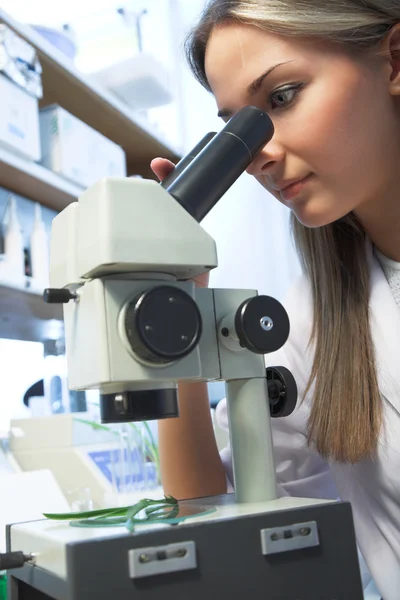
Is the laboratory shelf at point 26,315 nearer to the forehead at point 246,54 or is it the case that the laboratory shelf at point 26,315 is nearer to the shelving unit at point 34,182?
the shelving unit at point 34,182

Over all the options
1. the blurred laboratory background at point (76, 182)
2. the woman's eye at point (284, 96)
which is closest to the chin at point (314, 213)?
the woman's eye at point (284, 96)

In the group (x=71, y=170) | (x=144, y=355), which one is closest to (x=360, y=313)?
(x=144, y=355)

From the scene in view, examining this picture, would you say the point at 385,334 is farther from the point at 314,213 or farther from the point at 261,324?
the point at 261,324

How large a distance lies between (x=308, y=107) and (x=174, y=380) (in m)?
0.49

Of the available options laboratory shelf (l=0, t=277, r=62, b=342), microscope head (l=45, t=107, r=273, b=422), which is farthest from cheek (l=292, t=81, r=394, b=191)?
laboratory shelf (l=0, t=277, r=62, b=342)

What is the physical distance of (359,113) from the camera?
0.97m

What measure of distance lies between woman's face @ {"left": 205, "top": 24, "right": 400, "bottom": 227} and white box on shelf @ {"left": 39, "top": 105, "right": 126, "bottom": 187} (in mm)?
884

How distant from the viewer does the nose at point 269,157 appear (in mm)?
948

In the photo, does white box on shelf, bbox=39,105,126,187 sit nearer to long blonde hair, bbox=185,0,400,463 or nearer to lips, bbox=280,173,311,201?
long blonde hair, bbox=185,0,400,463

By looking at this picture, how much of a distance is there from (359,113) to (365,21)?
0.45ft

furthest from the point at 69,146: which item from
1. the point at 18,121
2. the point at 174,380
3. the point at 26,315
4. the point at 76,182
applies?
the point at 174,380

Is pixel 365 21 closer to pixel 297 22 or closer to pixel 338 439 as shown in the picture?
pixel 297 22

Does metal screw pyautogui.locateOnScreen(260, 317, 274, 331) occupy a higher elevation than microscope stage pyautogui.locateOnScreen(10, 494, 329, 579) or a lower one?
higher

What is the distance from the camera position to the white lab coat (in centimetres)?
102
